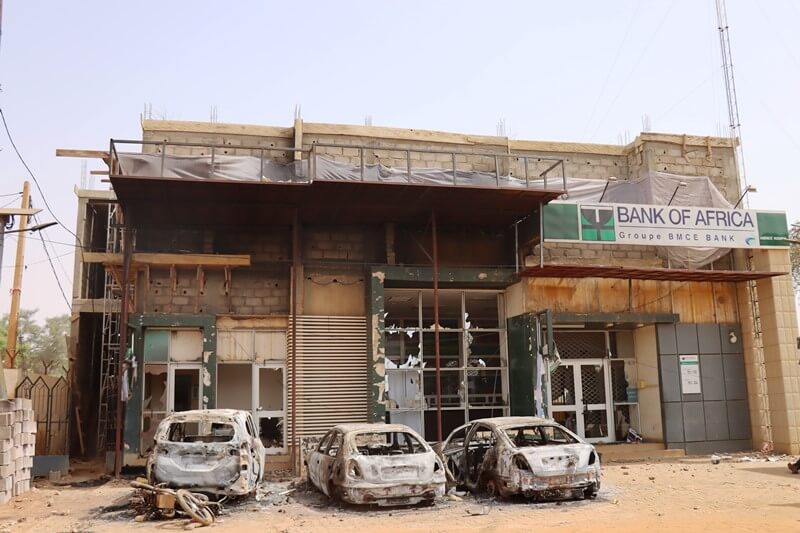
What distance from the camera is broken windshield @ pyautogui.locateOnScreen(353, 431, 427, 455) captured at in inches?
475

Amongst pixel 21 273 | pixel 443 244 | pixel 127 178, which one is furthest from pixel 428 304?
pixel 21 273

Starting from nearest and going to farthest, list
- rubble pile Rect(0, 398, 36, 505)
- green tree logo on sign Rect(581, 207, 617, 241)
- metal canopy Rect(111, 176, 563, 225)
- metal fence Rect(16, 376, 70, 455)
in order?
rubble pile Rect(0, 398, 36, 505)
metal canopy Rect(111, 176, 563, 225)
metal fence Rect(16, 376, 70, 455)
green tree logo on sign Rect(581, 207, 617, 241)

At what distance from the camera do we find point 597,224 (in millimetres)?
18312

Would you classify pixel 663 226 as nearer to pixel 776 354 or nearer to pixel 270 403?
pixel 776 354

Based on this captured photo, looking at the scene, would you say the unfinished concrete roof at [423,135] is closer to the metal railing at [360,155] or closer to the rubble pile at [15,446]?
the metal railing at [360,155]

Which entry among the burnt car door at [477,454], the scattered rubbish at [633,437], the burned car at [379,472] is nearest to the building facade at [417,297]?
the scattered rubbish at [633,437]

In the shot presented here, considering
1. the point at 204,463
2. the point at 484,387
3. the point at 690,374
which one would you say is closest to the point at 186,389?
the point at 204,463

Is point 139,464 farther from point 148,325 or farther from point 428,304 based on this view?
point 428,304

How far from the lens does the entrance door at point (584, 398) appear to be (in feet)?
66.8

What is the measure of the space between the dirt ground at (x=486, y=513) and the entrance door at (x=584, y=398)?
6052 mm

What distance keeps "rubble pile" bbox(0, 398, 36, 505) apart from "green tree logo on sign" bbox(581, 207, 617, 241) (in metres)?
13.2

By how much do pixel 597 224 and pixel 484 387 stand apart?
209 inches

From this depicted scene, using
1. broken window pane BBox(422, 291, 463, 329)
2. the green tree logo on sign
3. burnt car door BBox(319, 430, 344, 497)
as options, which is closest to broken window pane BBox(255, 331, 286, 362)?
broken window pane BBox(422, 291, 463, 329)

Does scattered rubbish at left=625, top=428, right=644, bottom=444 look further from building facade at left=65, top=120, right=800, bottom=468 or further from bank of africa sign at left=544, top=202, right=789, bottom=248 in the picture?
bank of africa sign at left=544, top=202, right=789, bottom=248
